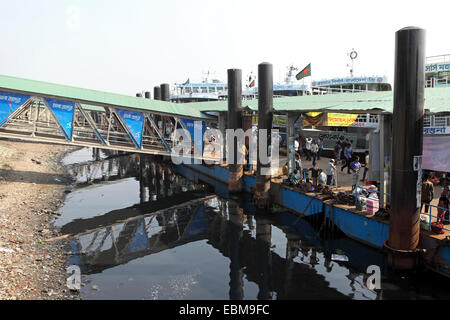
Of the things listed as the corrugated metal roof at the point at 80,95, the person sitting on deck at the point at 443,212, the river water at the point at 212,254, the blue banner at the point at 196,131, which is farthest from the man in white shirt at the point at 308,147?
the person sitting on deck at the point at 443,212

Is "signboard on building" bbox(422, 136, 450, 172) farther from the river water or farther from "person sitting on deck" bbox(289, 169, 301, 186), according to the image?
"person sitting on deck" bbox(289, 169, 301, 186)

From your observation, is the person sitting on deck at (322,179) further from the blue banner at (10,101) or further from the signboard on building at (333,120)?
the blue banner at (10,101)

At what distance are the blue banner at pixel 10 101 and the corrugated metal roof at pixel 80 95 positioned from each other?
48 centimetres

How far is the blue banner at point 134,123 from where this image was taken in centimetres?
2142

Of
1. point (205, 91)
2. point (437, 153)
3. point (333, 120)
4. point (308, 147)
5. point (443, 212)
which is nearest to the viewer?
point (443, 212)

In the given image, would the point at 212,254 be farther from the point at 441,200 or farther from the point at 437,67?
the point at 437,67

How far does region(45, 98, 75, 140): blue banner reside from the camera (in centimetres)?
1977

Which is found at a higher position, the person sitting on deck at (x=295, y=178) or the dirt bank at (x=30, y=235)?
the person sitting on deck at (x=295, y=178)

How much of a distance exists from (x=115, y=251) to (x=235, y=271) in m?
4.97

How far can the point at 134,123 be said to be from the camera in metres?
21.9

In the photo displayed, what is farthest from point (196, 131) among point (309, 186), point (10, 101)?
point (10, 101)

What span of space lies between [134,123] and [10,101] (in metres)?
6.56

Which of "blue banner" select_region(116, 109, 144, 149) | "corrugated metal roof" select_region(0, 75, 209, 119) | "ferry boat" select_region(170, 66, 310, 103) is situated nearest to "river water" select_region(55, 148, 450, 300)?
"blue banner" select_region(116, 109, 144, 149)
